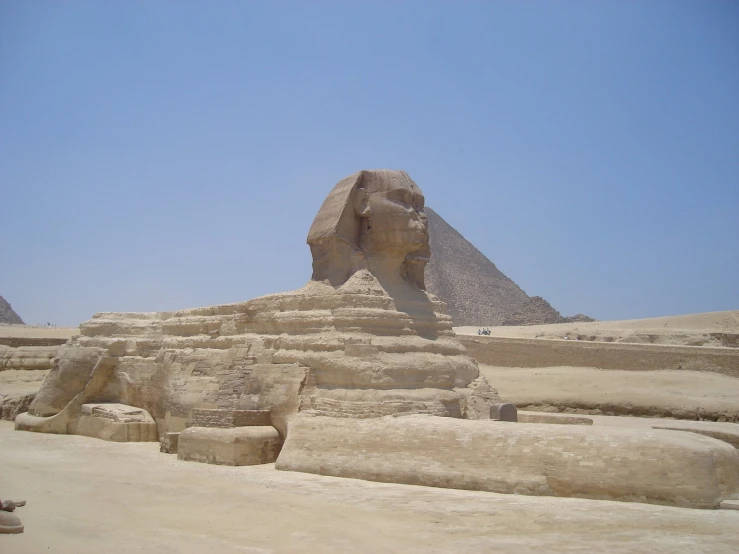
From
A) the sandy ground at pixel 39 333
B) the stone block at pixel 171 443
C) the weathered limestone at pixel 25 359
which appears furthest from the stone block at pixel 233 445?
the sandy ground at pixel 39 333

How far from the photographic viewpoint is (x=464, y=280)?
43.1 m

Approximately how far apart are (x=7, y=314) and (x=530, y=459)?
60.8 metres

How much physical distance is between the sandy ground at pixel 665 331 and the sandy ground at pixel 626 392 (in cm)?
742

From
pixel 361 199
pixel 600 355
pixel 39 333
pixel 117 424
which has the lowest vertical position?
pixel 117 424

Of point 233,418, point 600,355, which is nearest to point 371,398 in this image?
point 233,418

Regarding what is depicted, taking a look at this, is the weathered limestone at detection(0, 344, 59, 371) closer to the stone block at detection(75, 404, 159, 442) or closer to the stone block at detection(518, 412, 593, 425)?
the stone block at detection(75, 404, 159, 442)

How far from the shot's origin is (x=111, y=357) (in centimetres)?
1562

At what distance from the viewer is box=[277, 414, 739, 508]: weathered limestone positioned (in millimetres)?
6961

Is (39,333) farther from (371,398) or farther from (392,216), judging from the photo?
(371,398)

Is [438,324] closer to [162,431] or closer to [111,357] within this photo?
[162,431]

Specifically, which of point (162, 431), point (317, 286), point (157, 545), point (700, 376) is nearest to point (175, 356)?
point (162, 431)

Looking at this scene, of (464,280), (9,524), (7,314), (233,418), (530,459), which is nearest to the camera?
(9,524)

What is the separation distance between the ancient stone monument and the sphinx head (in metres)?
0.02

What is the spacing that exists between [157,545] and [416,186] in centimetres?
741
